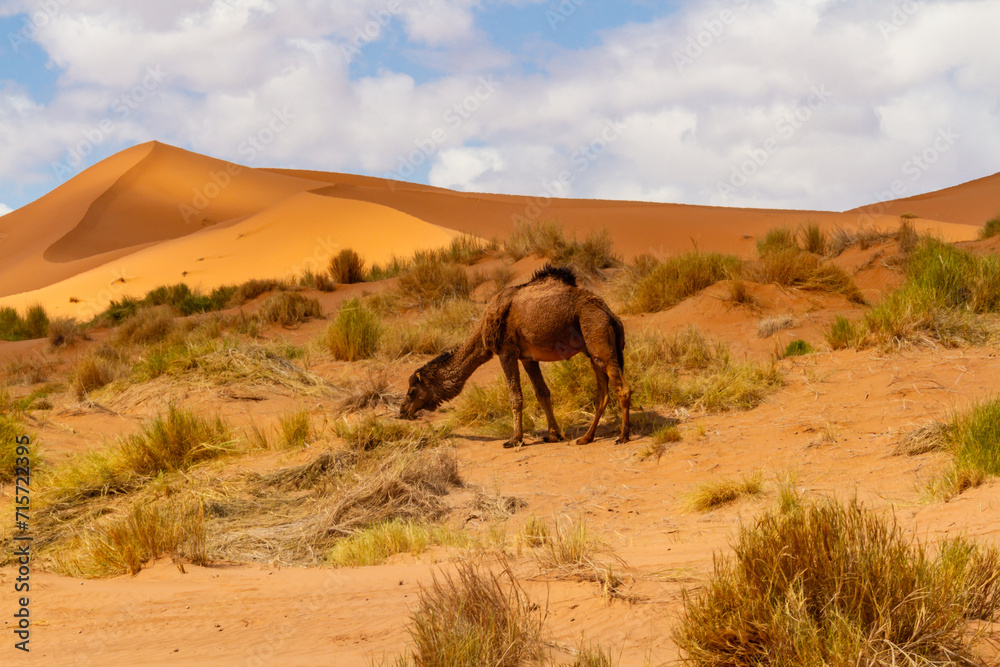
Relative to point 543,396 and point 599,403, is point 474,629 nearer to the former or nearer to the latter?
point 599,403

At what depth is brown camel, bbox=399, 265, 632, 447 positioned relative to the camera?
8.53 metres

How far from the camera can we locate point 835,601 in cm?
318

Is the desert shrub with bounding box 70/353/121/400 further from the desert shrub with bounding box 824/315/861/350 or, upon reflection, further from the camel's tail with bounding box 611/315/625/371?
the desert shrub with bounding box 824/315/861/350

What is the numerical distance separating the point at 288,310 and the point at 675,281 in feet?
27.7

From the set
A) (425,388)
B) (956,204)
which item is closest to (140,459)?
(425,388)

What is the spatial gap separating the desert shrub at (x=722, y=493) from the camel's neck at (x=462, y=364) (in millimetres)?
3630

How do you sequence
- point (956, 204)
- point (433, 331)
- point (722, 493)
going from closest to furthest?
point (722, 493) → point (433, 331) → point (956, 204)

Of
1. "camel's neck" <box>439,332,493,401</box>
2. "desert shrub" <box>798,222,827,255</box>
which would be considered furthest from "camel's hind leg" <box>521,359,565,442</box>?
"desert shrub" <box>798,222,827,255</box>

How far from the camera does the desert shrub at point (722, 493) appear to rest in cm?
621

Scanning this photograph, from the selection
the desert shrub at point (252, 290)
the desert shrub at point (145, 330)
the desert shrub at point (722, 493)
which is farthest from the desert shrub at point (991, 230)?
the desert shrub at point (145, 330)

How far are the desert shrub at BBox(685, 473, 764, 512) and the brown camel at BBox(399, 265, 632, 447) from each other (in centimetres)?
229

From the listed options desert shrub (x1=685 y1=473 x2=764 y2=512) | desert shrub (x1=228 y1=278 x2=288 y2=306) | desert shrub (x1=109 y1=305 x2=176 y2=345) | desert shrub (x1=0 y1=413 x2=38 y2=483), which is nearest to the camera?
desert shrub (x1=685 y1=473 x2=764 y2=512)

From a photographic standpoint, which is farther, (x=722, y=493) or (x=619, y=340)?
(x=619, y=340)

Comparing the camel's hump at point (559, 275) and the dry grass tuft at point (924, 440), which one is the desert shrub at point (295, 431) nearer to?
the camel's hump at point (559, 275)
